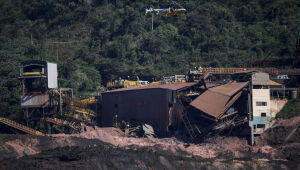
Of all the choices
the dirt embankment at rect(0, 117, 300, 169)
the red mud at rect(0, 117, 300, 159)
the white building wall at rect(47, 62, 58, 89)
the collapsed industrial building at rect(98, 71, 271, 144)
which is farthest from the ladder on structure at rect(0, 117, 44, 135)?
the collapsed industrial building at rect(98, 71, 271, 144)

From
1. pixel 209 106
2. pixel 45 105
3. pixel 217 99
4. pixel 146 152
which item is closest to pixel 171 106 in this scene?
pixel 209 106

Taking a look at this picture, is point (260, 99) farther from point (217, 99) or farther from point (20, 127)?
point (20, 127)

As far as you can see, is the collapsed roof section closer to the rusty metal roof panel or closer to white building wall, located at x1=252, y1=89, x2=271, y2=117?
the rusty metal roof panel

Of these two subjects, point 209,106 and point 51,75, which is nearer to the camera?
point 209,106

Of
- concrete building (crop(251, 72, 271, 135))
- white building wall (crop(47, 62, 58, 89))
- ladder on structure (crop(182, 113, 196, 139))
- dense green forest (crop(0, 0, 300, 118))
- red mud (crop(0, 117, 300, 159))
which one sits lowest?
red mud (crop(0, 117, 300, 159))

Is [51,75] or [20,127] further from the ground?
[51,75]

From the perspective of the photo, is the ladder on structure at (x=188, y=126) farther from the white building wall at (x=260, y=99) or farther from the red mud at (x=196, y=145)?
the white building wall at (x=260, y=99)

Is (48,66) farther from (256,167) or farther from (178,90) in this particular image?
(256,167)
